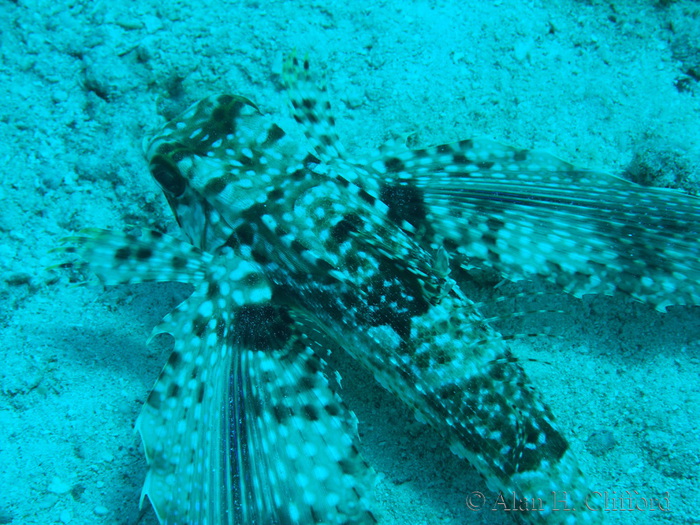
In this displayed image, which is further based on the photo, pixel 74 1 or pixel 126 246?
pixel 74 1

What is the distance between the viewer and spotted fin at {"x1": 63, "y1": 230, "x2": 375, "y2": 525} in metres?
2.49

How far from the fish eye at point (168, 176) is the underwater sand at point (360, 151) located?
0.80 m

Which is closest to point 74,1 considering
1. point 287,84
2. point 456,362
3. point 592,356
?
point 287,84

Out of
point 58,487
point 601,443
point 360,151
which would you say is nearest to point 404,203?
point 360,151

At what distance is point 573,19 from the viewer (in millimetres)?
4164

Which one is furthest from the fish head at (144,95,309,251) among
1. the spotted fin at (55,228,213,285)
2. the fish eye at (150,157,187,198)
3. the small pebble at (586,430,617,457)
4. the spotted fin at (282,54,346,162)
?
the small pebble at (586,430,617,457)

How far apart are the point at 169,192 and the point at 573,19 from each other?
157 inches

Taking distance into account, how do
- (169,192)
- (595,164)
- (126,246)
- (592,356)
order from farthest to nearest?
(595,164) < (592,356) < (169,192) < (126,246)

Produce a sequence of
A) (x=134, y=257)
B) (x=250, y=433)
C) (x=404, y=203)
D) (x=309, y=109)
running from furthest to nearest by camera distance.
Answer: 1. (x=309, y=109)
2. (x=404, y=203)
3. (x=134, y=257)
4. (x=250, y=433)

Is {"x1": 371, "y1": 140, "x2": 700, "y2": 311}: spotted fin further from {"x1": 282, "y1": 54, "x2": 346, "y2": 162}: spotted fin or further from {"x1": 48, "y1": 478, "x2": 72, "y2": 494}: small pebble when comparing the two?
{"x1": 48, "y1": 478, "x2": 72, "y2": 494}: small pebble

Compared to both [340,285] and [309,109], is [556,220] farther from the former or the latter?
[309,109]

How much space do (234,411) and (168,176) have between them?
1.58 meters

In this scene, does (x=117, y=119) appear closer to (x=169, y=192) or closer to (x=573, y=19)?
(x=169, y=192)

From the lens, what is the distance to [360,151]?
12.3 ft
